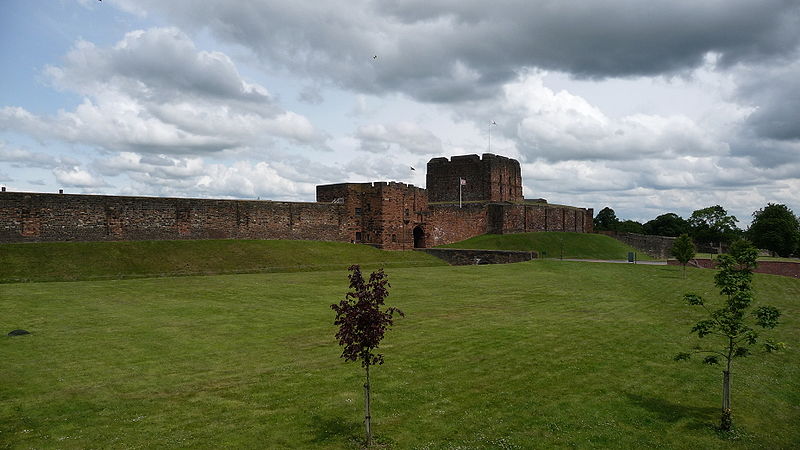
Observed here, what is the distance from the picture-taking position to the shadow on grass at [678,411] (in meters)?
10.8

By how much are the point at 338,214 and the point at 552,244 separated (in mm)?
28467

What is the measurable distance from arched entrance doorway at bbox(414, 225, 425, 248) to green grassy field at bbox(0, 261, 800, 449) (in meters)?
34.5

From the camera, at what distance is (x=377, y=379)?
42.0 feet

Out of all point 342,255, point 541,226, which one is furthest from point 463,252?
point 541,226

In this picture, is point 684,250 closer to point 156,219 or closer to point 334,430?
point 334,430

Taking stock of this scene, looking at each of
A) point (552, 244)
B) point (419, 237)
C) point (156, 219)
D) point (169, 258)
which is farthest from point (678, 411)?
point (552, 244)

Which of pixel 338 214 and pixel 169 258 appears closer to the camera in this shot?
pixel 169 258

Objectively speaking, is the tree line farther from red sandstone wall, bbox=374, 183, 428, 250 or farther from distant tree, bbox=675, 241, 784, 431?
distant tree, bbox=675, 241, 784, 431

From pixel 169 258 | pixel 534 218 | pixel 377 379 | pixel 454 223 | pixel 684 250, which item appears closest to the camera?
pixel 377 379

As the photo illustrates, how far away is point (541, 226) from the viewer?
71.8 meters

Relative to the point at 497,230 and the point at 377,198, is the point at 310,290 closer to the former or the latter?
the point at 377,198

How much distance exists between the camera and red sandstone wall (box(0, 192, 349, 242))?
112ft

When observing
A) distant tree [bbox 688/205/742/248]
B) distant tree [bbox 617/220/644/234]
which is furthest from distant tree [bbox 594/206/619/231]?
distant tree [bbox 688/205/742/248]

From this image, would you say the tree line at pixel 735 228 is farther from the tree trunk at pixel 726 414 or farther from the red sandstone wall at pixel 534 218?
the tree trunk at pixel 726 414
